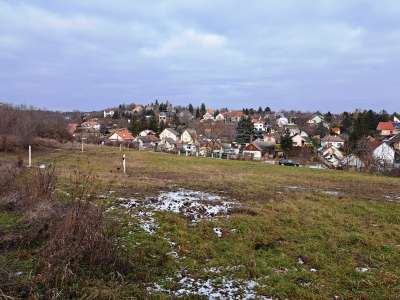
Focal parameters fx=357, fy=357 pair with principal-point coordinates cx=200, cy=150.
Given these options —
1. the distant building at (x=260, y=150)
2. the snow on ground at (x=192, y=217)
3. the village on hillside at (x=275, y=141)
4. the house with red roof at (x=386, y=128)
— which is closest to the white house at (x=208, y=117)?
the village on hillside at (x=275, y=141)


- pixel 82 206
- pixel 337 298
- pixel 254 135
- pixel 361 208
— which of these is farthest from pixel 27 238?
pixel 254 135

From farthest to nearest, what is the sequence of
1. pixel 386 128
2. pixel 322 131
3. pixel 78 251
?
pixel 322 131 < pixel 386 128 < pixel 78 251

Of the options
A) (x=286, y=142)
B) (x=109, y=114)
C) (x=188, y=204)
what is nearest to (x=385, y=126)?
(x=286, y=142)

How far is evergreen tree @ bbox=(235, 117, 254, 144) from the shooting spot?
251ft

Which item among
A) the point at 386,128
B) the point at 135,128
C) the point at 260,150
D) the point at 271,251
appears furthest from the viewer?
the point at 135,128

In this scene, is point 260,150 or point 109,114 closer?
point 260,150

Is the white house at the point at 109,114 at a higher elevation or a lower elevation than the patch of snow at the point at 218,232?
higher

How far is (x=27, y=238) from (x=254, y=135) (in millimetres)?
75778

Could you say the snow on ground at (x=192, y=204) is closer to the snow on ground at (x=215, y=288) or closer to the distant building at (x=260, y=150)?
the snow on ground at (x=215, y=288)

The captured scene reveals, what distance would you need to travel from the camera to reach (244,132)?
252 feet

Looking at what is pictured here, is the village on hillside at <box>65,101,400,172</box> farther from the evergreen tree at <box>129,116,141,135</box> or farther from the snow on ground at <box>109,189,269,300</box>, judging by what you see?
the snow on ground at <box>109,189,269,300</box>

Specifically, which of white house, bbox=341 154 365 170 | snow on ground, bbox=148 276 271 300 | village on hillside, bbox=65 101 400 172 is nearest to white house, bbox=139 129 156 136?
village on hillside, bbox=65 101 400 172

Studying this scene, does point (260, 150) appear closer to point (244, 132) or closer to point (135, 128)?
point (244, 132)

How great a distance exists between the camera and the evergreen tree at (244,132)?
76438 mm
